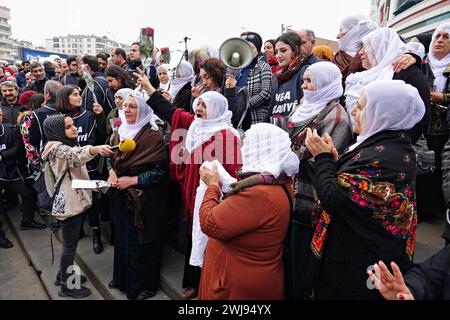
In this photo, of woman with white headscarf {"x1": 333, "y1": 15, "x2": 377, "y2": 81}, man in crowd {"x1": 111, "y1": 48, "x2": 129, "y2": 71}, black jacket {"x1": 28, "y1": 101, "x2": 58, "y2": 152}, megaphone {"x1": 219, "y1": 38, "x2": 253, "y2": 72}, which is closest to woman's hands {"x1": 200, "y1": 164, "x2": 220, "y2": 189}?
megaphone {"x1": 219, "y1": 38, "x2": 253, "y2": 72}

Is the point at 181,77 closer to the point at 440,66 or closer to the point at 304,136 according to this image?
the point at 304,136

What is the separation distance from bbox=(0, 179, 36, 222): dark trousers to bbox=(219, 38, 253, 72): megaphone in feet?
13.3

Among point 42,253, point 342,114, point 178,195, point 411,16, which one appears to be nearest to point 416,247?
point 342,114

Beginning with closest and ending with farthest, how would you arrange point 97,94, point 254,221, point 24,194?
point 254,221, point 97,94, point 24,194

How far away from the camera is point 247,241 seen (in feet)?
6.31

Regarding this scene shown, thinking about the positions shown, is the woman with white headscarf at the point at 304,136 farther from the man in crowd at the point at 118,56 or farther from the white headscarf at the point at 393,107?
the man in crowd at the point at 118,56

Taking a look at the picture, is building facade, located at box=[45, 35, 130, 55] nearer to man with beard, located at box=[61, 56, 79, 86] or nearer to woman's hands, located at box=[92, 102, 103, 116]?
man with beard, located at box=[61, 56, 79, 86]

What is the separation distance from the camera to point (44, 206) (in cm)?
345

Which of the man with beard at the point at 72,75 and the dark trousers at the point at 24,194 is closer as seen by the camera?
the dark trousers at the point at 24,194

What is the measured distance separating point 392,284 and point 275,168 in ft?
2.73

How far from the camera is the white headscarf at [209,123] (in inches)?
110

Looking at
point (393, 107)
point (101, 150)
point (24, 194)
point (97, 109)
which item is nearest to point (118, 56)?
point (97, 109)

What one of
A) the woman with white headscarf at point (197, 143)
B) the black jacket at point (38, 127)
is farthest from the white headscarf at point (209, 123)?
the black jacket at point (38, 127)

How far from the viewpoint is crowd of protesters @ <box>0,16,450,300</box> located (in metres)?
1.67
